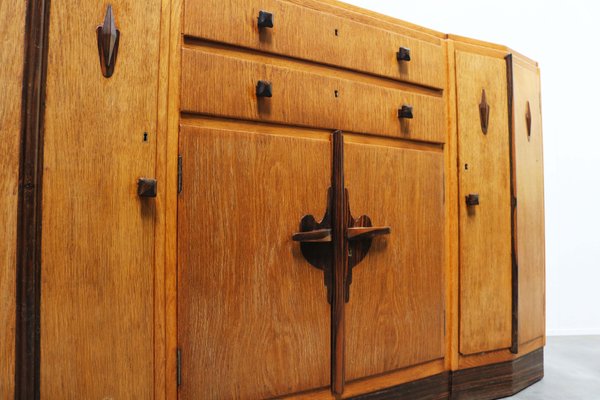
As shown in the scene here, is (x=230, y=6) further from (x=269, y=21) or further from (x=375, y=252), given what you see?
(x=375, y=252)

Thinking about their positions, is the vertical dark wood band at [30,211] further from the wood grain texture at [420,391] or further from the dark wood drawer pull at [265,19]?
the wood grain texture at [420,391]

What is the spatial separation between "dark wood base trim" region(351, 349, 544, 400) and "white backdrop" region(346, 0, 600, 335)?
105cm

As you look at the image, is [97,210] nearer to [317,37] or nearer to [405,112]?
[317,37]

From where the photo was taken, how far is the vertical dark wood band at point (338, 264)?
5.05ft

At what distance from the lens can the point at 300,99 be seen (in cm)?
151

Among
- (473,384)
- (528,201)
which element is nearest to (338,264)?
(473,384)

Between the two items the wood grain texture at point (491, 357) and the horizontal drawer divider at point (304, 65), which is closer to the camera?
the horizontal drawer divider at point (304, 65)

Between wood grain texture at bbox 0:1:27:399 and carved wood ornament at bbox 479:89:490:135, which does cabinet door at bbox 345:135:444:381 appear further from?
wood grain texture at bbox 0:1:27:399

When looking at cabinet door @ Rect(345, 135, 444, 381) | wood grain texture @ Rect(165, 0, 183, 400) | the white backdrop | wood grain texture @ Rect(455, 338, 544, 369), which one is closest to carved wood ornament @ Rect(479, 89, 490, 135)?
cabinet door @ Rect(345, 135, 444, 381)

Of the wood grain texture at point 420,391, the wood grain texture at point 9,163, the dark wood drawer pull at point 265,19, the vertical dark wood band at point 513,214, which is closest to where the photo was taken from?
the wood grain texture at point 9,163

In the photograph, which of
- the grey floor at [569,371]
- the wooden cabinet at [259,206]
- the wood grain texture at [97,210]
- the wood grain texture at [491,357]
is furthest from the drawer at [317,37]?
the grey floor at [569,371]

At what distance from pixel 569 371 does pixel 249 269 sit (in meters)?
1.69

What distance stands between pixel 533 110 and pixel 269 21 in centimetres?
130

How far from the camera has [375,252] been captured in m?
A: 1.65
